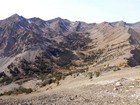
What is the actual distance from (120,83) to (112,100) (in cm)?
644

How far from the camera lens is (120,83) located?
27375 millimetres

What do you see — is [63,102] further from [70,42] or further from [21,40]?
[70,42]

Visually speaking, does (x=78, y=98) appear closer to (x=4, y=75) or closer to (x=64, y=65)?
(x=4, y=75)

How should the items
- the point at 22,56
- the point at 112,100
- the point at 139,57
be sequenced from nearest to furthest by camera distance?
the point at 112,100
the point at 139,57
the point at 22,56

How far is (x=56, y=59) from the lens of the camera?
139125 mm

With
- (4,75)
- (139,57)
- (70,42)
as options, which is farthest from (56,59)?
(70,42)

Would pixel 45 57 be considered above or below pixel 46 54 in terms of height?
below

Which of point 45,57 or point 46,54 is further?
point 46,54

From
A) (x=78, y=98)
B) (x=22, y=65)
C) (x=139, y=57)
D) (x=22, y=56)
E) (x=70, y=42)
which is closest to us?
(x=78, y=98)

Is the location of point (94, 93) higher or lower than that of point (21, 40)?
lower

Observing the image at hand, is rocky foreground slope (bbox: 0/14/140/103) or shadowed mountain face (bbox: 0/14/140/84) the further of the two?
shadowed mountain face (bbox: 0/14/140/84)

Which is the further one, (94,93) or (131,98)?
(94,93)

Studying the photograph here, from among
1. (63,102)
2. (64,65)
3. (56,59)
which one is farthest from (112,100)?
(56,59)

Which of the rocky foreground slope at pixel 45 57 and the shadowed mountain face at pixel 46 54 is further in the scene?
the shadowed mountain face at pixel 46 54
